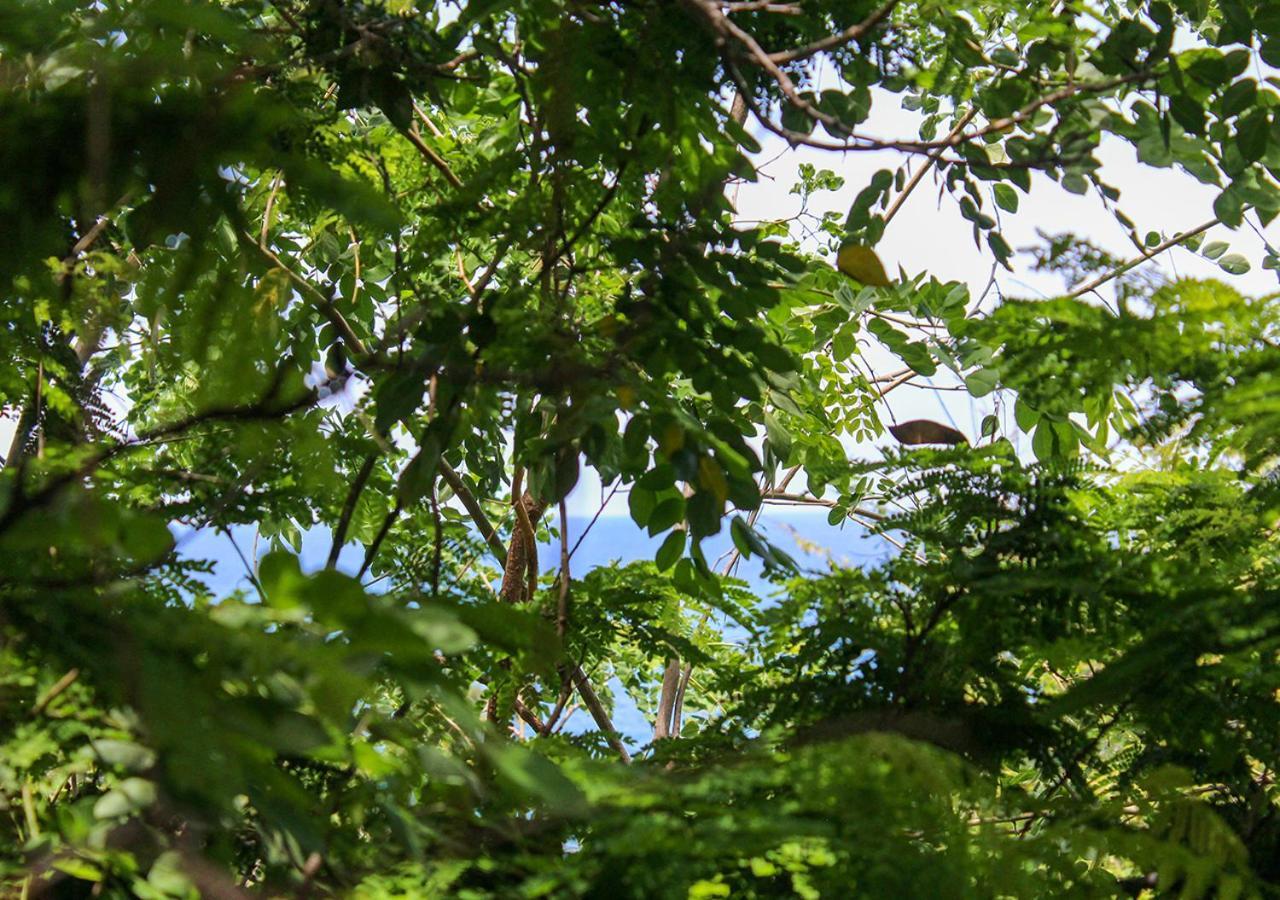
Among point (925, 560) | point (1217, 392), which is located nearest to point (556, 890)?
point (925, 560)

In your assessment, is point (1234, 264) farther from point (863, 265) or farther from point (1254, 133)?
point (863, 265)

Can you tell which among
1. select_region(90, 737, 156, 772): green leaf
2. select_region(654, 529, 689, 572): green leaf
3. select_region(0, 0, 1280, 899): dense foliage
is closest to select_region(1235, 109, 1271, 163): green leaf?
select_region(0, 0, 1280, 899): dense foliage

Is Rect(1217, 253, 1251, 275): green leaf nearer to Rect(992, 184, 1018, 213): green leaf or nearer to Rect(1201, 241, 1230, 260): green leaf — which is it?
Rect(1201, 241, 1230, 260): green leaf

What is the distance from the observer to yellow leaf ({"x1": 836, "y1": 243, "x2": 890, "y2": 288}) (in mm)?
1194

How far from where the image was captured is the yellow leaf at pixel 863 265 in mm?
1194

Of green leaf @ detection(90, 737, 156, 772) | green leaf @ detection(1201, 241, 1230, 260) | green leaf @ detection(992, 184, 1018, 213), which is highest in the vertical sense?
green leaf @ detection(1201, 241, 1230, 260)

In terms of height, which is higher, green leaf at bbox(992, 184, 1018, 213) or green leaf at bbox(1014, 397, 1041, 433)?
green leaf at bbox(992, 184, 1018, 213)

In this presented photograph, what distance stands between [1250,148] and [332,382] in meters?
1.04

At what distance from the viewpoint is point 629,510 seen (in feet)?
4.27

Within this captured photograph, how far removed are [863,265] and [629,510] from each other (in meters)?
0.37

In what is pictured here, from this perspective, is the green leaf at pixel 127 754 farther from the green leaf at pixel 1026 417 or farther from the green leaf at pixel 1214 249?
the green leaf at pixel 1214 249

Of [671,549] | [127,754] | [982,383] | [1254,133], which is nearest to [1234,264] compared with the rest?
[982,383]

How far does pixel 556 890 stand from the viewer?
2.65 ft

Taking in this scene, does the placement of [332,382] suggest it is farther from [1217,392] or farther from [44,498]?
[1217,392]
